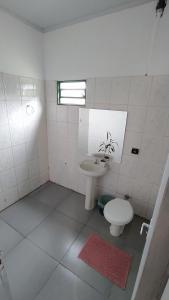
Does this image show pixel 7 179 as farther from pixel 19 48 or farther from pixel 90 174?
pixel 19 48

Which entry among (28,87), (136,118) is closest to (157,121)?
(136,118)

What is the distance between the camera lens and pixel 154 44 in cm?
161

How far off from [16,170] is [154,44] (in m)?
2.47

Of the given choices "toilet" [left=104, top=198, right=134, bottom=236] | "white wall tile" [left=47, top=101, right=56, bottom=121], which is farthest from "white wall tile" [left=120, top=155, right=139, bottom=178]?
Result: "white wall tile" [left=47, top=101, right=56, bottom=121]

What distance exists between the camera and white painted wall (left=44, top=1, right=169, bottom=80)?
1.59 metres

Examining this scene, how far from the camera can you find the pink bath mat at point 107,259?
151 centimetres

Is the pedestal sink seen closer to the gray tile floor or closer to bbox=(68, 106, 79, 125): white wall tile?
the gray tile floor

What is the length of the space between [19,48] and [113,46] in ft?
4.09

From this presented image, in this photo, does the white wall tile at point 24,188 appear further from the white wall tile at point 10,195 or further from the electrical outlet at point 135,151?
the electrical outlet at point 135,151

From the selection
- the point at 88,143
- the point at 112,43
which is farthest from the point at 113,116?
the point at 112,43

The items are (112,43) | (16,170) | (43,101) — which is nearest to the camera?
(112,43)

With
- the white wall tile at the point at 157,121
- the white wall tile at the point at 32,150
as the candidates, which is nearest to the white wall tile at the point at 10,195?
the white wall tile at the point at 32,150

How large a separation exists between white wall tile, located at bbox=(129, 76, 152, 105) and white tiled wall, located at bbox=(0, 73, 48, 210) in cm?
146

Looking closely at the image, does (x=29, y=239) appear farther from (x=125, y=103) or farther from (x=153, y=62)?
(x=153, y=62)
